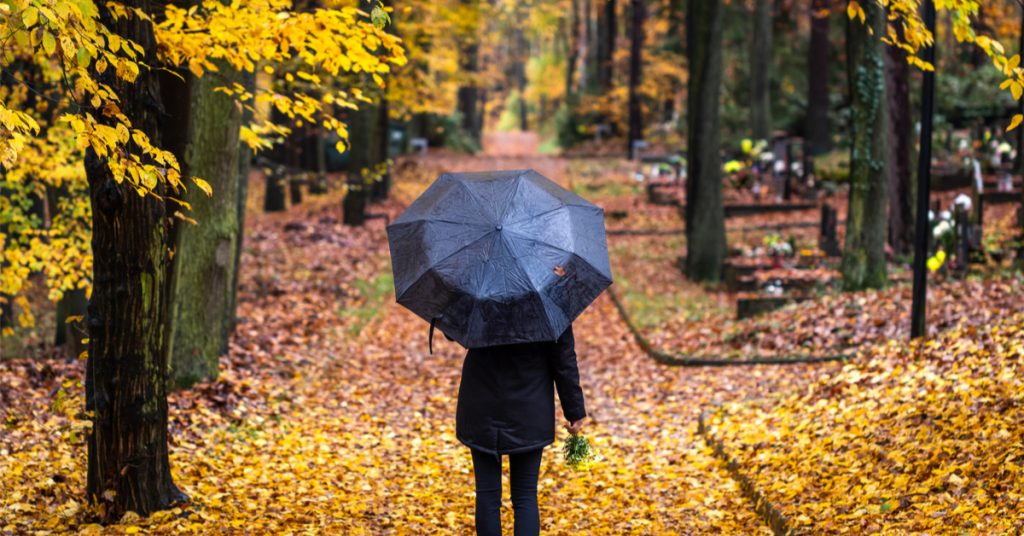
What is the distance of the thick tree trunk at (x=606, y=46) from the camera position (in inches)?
1683

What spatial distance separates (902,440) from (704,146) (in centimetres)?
1073

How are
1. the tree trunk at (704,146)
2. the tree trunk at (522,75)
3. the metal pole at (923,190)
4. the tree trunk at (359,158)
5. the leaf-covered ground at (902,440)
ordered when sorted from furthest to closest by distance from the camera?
the tree trunk at (522,75)
the tree trunk at (359,158)
the tree trunk at (704,146)
the metal pole at (923,190)
the leaf-covered ground at (902,440)

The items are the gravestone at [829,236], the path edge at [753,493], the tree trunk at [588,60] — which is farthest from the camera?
the tree trunk at [588,60]

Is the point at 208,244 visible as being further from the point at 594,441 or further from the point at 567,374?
the point at 567,374

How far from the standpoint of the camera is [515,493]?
5.20 meters

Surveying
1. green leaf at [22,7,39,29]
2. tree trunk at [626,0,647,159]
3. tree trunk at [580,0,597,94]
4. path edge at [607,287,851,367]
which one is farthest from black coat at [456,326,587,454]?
tree trunk at [580,0,597,94]

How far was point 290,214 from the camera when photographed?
24.9 m

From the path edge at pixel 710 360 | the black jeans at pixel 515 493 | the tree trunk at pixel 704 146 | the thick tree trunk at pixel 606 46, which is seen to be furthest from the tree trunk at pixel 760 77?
the black jeans at pixel 515 493

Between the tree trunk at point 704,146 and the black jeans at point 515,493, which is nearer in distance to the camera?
the black jeans at point 515,493

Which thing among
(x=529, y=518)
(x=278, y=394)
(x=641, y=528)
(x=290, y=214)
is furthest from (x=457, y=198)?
(x=290, y=214)

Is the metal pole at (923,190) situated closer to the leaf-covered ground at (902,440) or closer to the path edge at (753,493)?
the leaf-covered ground at (902,440)

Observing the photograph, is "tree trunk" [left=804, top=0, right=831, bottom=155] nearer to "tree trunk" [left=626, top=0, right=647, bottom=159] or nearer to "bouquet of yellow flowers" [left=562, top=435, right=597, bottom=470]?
"tree trunk" [left=626, top=0, right=647, bottom=159]

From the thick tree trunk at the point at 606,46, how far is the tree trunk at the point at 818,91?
40.8ft

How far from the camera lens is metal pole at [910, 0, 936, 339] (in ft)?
28.1
